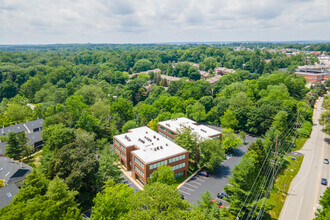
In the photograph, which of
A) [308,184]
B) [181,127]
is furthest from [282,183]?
[181,127]

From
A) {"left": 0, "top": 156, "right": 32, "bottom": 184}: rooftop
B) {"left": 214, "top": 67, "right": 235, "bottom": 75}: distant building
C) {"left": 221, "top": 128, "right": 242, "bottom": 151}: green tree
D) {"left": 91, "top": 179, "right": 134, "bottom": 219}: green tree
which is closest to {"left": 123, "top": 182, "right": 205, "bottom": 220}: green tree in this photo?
{"left": 91, "top": 179, "right": 134, "bottom": 219}: green tree

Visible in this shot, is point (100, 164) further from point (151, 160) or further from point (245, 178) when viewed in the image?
point (245, 178)

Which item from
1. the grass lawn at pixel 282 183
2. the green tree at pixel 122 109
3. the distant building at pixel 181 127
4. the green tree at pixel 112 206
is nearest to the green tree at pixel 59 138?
the green tree at pixel 122 109

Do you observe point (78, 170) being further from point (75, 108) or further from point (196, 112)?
point (196, 112)

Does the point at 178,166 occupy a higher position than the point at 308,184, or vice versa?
the point at 178,166

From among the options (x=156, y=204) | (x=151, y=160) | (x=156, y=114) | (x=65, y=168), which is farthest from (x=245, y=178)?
(x=156, y=114)
